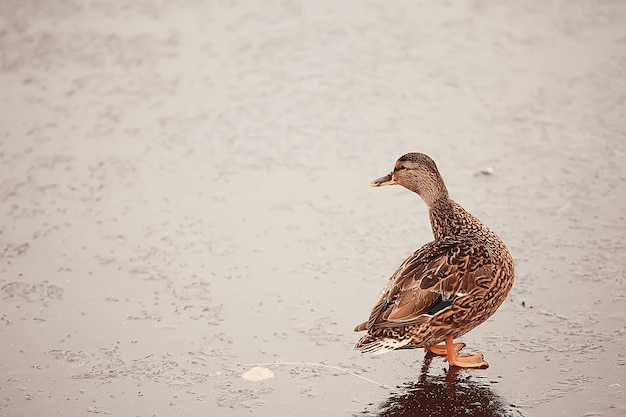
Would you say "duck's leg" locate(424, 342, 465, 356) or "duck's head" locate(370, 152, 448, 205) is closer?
"duck's leg" locate(424, 342, 465, 356)

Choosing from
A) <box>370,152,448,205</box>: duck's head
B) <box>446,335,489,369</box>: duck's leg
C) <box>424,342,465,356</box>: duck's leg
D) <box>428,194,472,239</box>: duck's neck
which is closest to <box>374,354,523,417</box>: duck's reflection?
<box>446,335,489,369</box>: duck's leg

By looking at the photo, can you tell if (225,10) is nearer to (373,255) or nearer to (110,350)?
(373,255)

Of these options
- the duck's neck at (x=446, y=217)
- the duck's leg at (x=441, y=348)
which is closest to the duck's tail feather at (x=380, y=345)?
the duck's leg at (x=441, y=348)

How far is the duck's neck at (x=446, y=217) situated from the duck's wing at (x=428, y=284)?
190mm

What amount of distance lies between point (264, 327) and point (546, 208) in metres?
1.69

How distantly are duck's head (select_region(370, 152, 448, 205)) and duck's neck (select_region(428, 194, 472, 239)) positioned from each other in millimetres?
34

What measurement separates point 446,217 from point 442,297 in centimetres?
50

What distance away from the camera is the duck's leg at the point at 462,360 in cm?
381

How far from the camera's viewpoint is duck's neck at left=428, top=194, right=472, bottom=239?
13.3 ft

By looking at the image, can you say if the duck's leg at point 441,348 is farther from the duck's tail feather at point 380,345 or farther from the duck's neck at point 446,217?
the duck's neck at point 446,217

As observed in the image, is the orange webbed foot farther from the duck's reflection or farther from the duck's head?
the duck's head

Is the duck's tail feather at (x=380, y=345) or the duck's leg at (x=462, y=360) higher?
the duck's tail feather at (x=380, y=345)

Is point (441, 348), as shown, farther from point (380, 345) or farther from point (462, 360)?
point (380, 345)

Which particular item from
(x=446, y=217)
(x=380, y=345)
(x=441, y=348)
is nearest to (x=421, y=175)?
(x=446, y=217)
